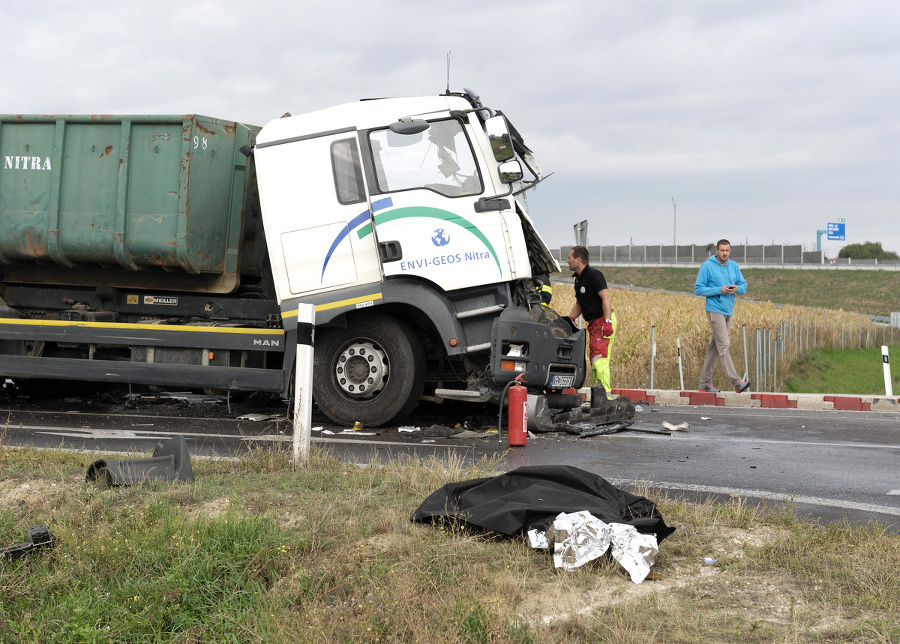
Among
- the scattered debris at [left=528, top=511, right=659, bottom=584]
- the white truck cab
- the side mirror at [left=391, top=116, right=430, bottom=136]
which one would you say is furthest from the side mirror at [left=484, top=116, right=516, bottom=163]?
the scattered debris at [left=528, top=511, right=659, bottom=584]

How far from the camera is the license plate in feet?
28.3

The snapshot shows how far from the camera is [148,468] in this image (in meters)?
5.11

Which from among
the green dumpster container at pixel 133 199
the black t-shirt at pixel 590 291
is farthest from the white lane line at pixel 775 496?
the green dumpster container at pixel 133 199

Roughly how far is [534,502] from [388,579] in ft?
3.18

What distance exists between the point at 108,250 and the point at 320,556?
249 inches

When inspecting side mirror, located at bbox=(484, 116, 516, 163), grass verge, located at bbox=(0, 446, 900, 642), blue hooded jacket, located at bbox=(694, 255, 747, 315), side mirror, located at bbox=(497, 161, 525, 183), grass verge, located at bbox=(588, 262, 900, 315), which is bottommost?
grass verge, located at bbox=(0, 446, 900, 642)

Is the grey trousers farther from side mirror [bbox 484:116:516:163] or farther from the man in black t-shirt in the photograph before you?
side mirror [bbox 484:116:516:163]

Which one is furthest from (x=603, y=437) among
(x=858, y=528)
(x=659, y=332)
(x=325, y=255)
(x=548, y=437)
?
(x=659, y=332)

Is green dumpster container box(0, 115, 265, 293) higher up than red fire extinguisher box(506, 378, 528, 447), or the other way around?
green dumpster container box(0, 115, 265, 293)

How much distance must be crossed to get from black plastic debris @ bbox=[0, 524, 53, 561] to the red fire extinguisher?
14.3 ft

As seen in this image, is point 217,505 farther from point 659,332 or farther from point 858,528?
point 659,332

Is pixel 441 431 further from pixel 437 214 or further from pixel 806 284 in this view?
pixel 806 284

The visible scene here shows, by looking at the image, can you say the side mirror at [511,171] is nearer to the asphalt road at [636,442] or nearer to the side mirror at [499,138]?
the side mirror at [499,138]

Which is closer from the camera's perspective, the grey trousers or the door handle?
the door handle
